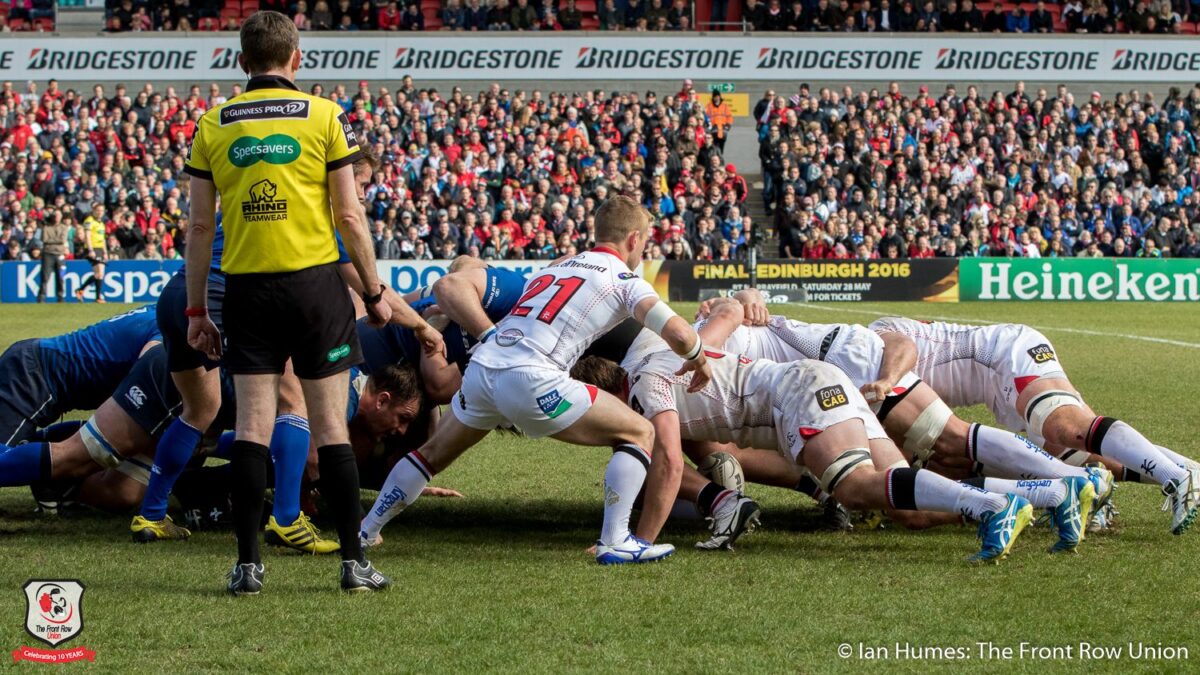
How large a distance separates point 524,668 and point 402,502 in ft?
7.12

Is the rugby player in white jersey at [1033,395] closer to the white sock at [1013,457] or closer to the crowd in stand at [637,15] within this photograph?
the white sock at [1013,457]

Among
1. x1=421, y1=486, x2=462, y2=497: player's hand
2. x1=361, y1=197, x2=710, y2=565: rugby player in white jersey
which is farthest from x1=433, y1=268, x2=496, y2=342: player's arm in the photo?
x1=421, y1=486, x2=462, y2=497: player's hand

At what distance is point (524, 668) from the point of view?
4.34 metres

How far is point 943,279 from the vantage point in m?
28.3

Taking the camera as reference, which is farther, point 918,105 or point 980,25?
point 980,25

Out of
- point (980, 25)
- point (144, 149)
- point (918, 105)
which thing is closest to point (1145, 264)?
point (918, 105)

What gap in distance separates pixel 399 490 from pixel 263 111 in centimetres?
→ 195

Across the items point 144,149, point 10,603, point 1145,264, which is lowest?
point 1145,264

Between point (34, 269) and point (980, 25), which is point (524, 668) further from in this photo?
point (980, 25)

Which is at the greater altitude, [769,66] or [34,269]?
[769,66]

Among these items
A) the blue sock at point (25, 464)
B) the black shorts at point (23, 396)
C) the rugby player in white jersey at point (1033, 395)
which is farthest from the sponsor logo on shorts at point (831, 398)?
the black shorts at point (23, 396)

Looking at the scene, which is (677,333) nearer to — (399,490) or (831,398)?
(831,398)

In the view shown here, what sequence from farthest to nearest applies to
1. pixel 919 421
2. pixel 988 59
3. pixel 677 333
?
pixel 988 59 < pixel 919 421 < pixel 677 333

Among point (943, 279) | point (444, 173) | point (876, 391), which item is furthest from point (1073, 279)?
point (876, 391)
